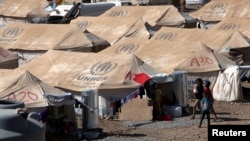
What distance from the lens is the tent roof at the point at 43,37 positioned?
32344mm

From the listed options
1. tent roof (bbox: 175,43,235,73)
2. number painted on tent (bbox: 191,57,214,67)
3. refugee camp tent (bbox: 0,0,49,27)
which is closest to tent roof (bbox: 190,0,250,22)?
refugee camp tent (bbox: 0,0,49,27)

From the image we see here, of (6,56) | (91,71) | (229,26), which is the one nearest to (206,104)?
(91,71)

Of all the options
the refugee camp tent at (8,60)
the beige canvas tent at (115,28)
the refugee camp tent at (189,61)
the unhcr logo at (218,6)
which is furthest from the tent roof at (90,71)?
the unhcr logo at (218,6)

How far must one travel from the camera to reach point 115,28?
36875 mm

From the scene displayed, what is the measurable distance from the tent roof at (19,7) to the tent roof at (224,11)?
1110cm

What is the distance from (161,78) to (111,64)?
1821 millimetres

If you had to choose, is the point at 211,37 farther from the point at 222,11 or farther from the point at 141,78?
the point at 222,11

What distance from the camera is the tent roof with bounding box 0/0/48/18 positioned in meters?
48.1

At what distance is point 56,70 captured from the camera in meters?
24.2

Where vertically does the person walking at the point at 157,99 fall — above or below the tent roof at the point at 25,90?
below

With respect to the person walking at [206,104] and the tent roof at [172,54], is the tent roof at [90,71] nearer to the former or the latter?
the tent roof at [172,54]

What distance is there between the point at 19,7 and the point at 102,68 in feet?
86.7

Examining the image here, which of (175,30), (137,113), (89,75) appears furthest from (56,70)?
(175,30)

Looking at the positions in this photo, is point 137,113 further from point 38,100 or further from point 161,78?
point 38,100
